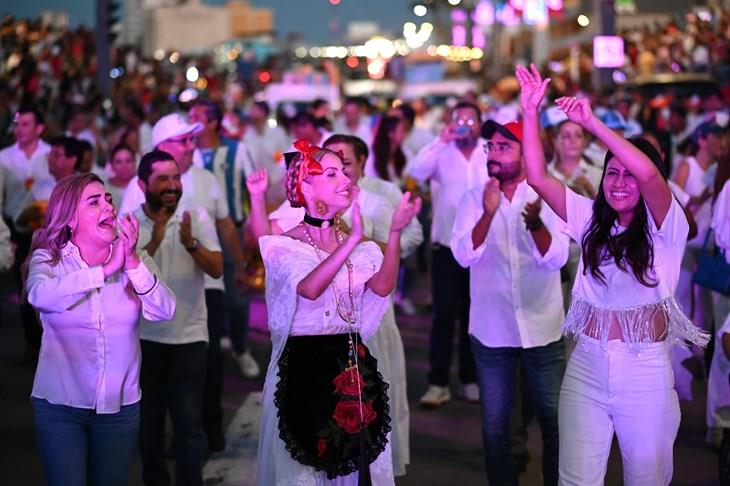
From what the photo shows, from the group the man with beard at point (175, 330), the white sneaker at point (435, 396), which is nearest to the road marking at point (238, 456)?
the man with beard at point (175, 330)

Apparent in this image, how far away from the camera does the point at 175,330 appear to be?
728 cm

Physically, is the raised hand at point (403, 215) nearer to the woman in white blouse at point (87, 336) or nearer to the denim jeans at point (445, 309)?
the woman in white blouse at point (87, 336)

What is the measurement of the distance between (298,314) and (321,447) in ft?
1.91

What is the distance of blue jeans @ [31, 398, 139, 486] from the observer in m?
5.59

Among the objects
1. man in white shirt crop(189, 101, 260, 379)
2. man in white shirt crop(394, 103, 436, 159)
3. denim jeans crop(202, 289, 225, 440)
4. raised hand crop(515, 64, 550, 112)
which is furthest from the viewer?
man in white shirt crop(394, 103, 436, 159)

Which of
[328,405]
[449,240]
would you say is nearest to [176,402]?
[328,405]

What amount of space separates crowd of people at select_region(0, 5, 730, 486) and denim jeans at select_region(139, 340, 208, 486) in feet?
0.04

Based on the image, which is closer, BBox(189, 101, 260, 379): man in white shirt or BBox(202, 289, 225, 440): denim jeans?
BBox(202, 289, 225, 440): denim jeans

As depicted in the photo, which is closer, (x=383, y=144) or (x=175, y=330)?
(x=175, y=330)

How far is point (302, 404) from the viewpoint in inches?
217

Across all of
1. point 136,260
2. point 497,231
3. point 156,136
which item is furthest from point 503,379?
point 156,136

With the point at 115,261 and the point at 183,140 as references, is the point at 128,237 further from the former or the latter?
the point at 183,140

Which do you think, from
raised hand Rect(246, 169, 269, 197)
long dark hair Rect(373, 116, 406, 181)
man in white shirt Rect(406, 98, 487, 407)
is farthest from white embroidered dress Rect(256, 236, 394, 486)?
long dark hair Rect(373, 116, 406, 181)

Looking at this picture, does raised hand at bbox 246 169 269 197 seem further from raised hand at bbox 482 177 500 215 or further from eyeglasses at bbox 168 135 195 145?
eyeglasses at bbox 168 135 195 145
